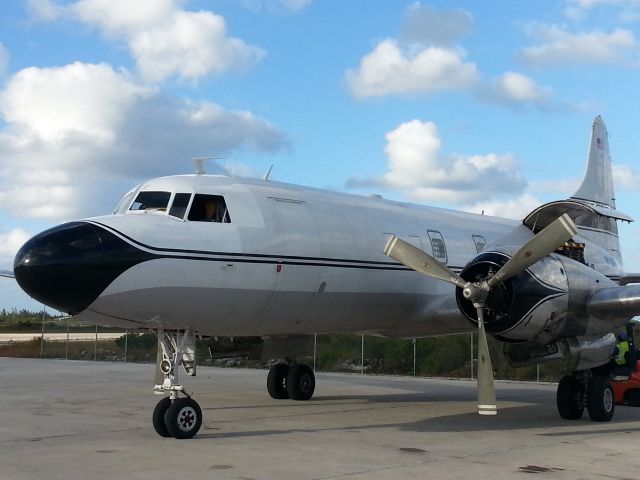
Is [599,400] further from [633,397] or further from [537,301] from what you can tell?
[633,397]

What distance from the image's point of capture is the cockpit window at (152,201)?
11820 millimetres

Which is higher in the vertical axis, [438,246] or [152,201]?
[152,201]

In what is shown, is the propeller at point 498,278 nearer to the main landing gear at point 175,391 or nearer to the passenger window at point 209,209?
the passenger window at point 209,209

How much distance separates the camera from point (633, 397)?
57.7 feet

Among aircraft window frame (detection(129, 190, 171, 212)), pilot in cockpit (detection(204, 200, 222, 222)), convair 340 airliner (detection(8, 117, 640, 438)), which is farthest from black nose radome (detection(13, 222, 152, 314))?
pilot in cockpit (detection(204, 200, 222, 222))

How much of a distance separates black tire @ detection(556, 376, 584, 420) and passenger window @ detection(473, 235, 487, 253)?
3.77 metres


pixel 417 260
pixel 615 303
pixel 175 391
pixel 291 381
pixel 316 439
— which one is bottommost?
pixel 316 439

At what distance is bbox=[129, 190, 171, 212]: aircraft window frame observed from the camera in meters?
11.8

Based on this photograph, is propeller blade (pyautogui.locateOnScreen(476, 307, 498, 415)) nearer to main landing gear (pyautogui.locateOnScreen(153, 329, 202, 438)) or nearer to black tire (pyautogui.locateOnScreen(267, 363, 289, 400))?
main landing gear (pyautogui.locateOnScreen(153, 329, 202, 438))

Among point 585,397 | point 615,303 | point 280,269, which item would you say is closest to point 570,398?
point 585,397

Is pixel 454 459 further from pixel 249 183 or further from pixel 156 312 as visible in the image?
pixel 249 183

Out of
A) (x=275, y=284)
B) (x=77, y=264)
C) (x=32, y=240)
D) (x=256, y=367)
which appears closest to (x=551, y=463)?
(x=275, y=284)

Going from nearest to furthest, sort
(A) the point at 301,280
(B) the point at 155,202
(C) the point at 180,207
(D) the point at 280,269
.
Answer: (C) the point at 180,207, (B) the point at 155,202, (D) the point at 280,269, (A) the point at 301,280

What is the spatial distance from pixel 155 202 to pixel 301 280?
2661mm
